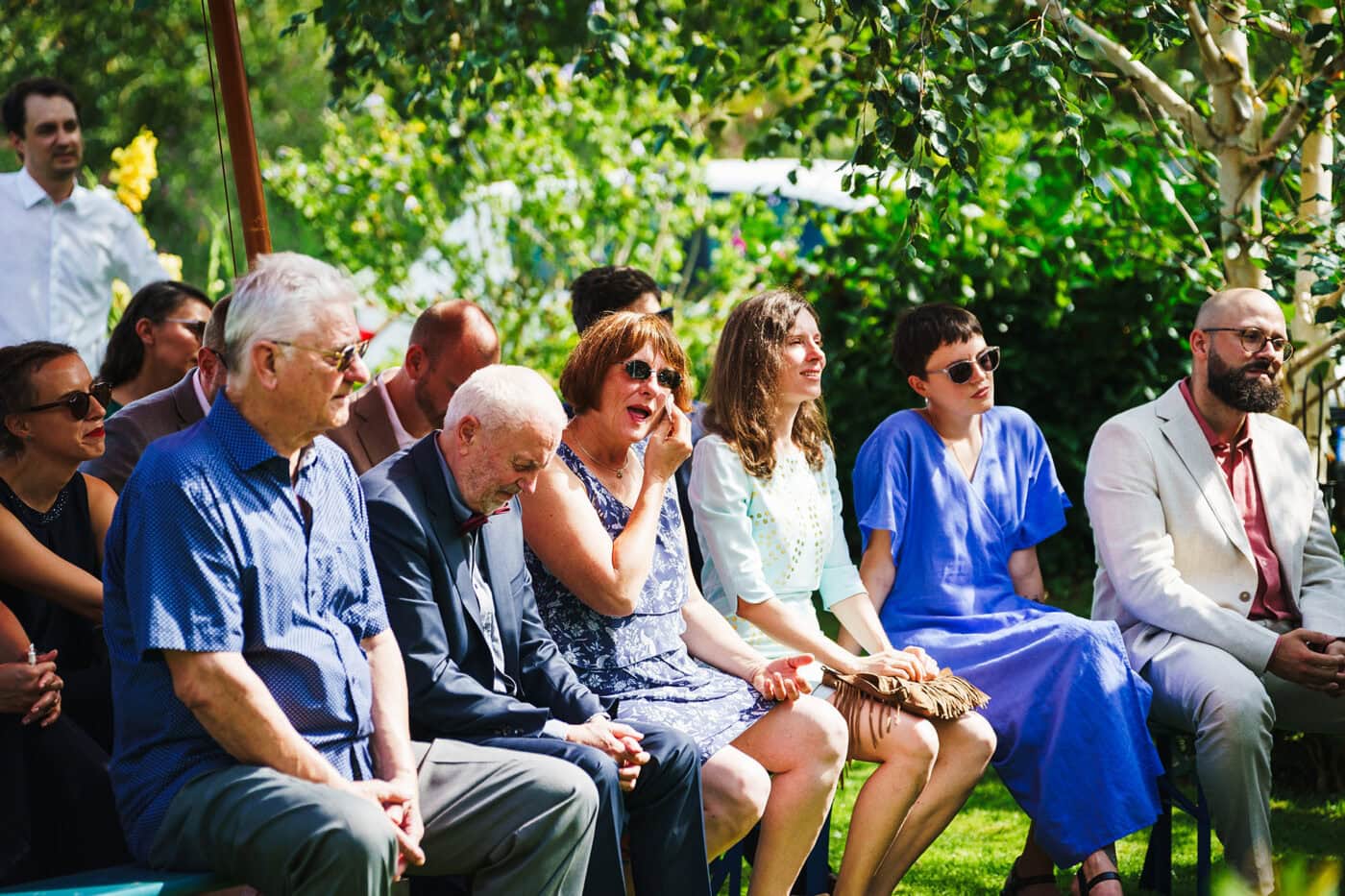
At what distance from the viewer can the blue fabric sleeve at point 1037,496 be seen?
190 inches

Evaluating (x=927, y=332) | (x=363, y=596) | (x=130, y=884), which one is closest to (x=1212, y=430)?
(x=927, y=332)

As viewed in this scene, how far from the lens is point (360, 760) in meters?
3.09

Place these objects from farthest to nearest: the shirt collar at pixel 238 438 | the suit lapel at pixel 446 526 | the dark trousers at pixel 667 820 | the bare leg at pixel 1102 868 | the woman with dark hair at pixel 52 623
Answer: the bare leg at pixel 1102 868, the dark trousers at pixel 667 820, the suit lapel at pixel 446 526, the woman with dark hair at pixel 52 623, the shirt collar at pixel 238 438

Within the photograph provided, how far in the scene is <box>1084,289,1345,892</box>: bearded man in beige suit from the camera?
4.38 meters

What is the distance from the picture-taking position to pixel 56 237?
6184 millimetres

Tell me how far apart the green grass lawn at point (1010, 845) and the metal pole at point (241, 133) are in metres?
2.62

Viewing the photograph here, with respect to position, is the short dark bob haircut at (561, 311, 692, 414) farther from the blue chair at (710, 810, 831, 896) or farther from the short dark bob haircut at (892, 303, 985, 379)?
the blue chair at (710, 810, 831, 896)

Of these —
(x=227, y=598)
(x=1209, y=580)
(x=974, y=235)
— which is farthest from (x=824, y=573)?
(x=974, y=235)

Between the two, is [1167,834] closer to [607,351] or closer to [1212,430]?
[1212,430]

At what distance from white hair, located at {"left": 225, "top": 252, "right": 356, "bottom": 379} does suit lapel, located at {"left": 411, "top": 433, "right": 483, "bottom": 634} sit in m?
0.52

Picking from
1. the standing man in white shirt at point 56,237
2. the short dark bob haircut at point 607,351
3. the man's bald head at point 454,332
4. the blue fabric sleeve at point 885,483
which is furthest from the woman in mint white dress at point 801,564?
the standing man in white shirt at point 56,237

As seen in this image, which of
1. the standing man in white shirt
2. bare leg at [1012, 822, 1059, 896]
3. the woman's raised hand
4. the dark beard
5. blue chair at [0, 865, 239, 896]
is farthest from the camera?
the standing man in white shirt

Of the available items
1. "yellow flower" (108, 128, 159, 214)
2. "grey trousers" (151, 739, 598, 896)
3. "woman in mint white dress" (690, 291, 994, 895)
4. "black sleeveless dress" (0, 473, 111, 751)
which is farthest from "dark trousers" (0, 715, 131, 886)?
"yellow flower" (108, 128, 159, 214)

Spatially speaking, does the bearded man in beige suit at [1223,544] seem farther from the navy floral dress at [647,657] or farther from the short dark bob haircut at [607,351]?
the short dark bob haircut at [607,351]
